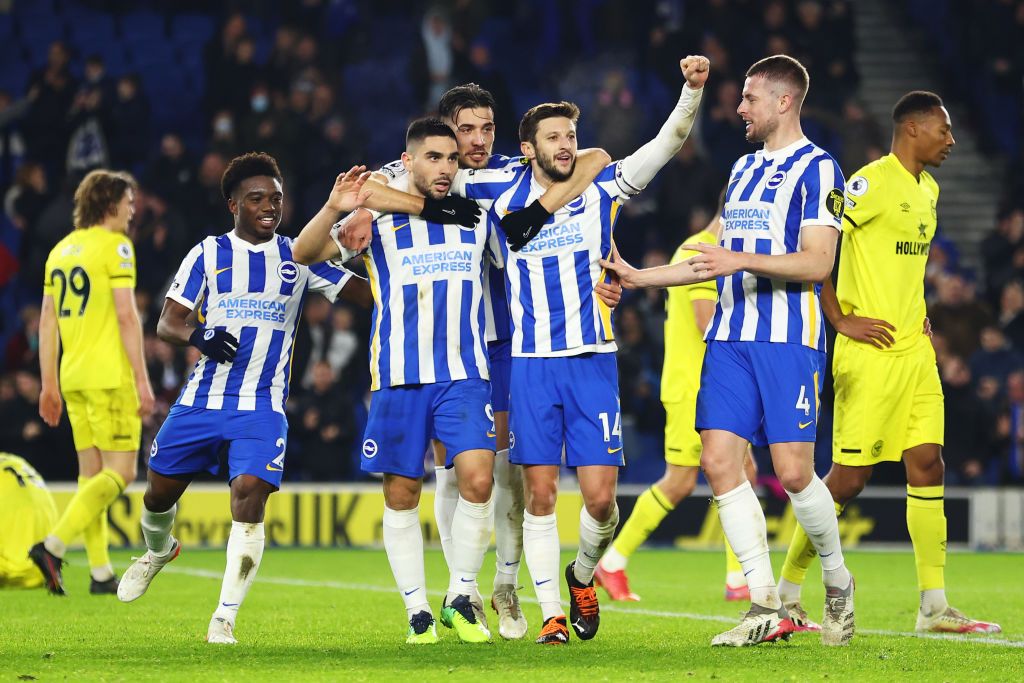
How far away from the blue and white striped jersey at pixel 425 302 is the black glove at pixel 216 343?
68cm

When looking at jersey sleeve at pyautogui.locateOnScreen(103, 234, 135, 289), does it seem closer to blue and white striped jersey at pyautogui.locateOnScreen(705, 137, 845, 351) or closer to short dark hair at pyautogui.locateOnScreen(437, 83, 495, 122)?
short dark hair at pyautogui.locateOnScreen(437, 83, 495, 122)

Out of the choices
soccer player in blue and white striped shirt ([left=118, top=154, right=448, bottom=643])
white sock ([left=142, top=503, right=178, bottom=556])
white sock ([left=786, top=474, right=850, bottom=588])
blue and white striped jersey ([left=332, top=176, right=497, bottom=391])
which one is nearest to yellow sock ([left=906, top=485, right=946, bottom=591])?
white sock ([left=786, top=474, right=850, bottom=588])

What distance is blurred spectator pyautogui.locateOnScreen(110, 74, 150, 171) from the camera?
16.6m

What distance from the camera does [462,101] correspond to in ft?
23.2

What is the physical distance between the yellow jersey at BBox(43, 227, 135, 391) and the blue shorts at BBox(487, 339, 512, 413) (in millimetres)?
2973

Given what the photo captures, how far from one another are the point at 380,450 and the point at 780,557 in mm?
6645

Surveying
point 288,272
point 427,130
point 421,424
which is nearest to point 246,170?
point 288,272

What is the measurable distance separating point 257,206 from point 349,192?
70 cm

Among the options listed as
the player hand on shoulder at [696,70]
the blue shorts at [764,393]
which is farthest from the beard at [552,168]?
the blue shorts at [764,393]

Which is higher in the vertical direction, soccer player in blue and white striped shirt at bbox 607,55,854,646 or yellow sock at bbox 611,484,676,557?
soccer player in blue and white striped shirt at bbox 607,55,854,646

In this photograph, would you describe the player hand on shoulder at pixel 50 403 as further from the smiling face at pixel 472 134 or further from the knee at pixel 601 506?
the knee at pixel 601 506

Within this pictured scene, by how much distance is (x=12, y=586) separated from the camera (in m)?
9.69

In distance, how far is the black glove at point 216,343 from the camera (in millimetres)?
6902

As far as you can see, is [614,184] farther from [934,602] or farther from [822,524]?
[934,602]
